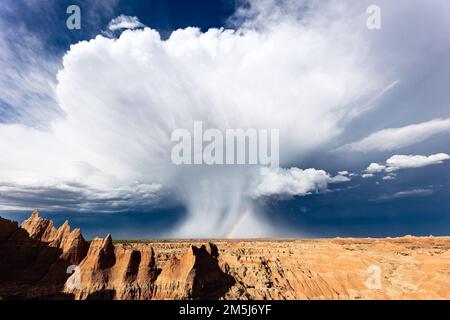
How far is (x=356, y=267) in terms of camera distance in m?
106

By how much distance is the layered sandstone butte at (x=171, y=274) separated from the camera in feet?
226

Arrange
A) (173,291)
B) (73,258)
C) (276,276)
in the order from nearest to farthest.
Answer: (173,291) < (73,258) < (276,276)

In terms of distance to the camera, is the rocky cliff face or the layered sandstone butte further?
the layered sandstone butte

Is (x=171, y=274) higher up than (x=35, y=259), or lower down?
lower down

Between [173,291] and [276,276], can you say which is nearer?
[173,291]

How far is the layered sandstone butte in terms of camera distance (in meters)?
68.9

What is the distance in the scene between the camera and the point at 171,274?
2867 inches

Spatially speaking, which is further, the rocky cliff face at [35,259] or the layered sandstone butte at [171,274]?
the layered sandstone butte at [171,274]

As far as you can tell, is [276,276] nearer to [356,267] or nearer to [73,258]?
[356,267]

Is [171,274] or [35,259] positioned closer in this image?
[171,274]

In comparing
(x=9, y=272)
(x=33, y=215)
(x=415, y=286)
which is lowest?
(x=415, y=286)
